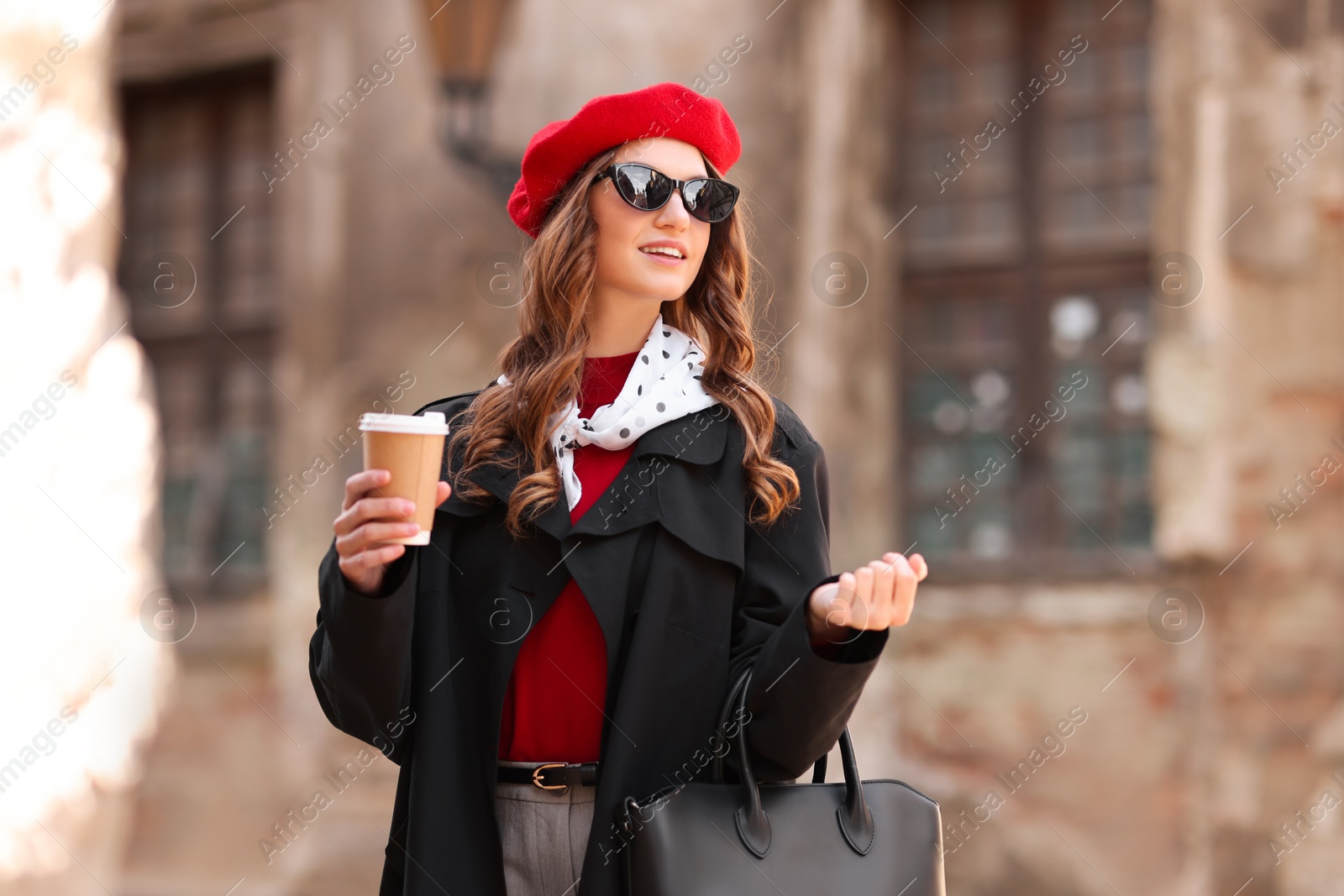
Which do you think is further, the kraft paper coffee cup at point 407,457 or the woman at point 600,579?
the woman at point 600,579

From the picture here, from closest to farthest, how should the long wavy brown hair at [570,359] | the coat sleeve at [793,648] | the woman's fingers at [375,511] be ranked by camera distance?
the woman's fingers at [375,511]
the coat sleeve at [793,648]
the long wavy brown hair at [570,359]

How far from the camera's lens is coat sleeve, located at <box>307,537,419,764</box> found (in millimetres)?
1595

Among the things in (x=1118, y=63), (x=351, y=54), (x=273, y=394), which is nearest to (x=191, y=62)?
(x=351, y=54)

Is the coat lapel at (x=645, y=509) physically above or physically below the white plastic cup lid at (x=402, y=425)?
below

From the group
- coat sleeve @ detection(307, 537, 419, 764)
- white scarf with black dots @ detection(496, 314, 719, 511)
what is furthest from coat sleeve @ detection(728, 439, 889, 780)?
coat sleeve @ detection(307, 537, 419, 764)

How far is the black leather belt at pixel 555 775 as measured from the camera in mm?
1721

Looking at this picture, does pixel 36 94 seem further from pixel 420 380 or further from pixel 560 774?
pixel 560 774

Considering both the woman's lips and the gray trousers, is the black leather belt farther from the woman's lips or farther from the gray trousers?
the woman's lips

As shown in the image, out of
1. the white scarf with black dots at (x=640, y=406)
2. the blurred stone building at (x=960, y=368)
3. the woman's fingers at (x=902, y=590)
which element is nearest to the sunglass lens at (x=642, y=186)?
the white scarf with black dots at (x=640, y=406)

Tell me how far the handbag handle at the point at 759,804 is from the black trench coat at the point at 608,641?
0.02m

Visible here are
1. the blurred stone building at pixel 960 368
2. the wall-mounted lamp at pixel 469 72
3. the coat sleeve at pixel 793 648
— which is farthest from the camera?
the wall-mounted lamp at pixel 469 72

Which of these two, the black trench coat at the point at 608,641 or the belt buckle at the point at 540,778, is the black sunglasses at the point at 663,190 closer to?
the black trench coat at the point at 608,641

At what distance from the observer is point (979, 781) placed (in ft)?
17.1

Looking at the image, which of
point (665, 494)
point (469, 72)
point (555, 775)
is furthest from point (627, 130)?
point (469, 72)
